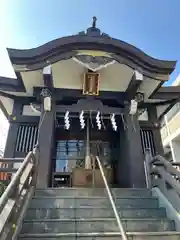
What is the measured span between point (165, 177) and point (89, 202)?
1520mm

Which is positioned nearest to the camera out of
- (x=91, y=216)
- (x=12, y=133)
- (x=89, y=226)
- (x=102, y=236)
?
(x=102, y=236)

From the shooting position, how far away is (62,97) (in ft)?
20.0

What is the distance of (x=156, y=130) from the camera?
22.0 feet

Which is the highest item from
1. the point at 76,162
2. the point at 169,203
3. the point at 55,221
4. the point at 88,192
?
the point at 76,162

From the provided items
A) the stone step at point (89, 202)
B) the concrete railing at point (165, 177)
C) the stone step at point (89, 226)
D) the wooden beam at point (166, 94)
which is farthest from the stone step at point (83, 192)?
the wooden beam at point (166, 94)

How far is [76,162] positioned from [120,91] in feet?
8.93

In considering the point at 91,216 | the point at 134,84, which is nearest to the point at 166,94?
the point at 134,84

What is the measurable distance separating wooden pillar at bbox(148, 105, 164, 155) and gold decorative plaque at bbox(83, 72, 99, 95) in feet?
6.77

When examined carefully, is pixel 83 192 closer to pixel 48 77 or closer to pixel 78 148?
pixel 78 148

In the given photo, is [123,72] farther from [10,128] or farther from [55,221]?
[55,221]

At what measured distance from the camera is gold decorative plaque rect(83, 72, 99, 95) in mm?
5845

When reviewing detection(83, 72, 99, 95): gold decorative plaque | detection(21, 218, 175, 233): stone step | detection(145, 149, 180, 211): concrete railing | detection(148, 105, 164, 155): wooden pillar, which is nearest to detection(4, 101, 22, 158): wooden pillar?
detection(83, 72, 99, 95): gold decorative plaque

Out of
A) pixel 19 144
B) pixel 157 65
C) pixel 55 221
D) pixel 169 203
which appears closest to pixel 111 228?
pixel 55 221

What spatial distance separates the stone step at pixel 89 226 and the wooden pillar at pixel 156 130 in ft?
10.4
